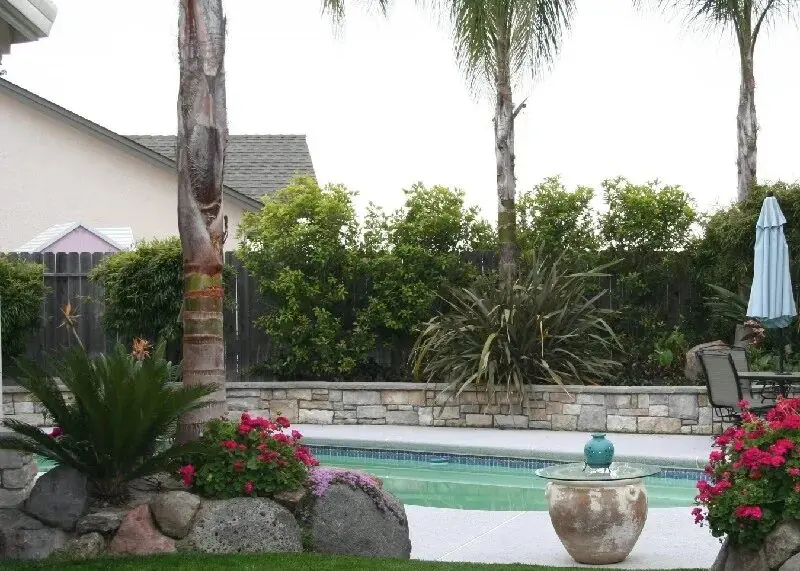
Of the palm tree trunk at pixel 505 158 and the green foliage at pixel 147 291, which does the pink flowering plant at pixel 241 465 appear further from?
the green foliage at pixel 147 291

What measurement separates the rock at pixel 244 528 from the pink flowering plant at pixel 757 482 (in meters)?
2.20

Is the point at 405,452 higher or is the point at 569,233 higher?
the point at 569,233

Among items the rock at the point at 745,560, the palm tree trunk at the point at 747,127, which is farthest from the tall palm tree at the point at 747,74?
the rock at the point at 745,560

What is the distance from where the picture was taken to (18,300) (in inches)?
633

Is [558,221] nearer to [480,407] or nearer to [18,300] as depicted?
[480,407]

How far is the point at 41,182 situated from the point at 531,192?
10.9 meters

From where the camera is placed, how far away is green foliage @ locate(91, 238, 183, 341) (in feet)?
50.6

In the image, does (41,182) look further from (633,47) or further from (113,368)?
(113,368)

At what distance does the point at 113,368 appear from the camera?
6.77m

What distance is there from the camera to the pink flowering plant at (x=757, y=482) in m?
5.82

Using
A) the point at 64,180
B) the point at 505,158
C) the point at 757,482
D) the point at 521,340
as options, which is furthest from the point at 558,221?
the point at 64,180

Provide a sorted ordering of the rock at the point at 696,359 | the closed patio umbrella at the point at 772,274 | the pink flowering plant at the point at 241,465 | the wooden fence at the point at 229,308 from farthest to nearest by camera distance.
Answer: the wooden fence at the point at 229,308 → the rock at the point at 696,359 → the closed patio umbrella at the point at 772,274 → the pink flowering plant at the point at 241,465

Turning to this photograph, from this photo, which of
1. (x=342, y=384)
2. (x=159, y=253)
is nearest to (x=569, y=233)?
(x=342, y=384)

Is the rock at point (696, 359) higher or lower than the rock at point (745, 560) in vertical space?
higher
